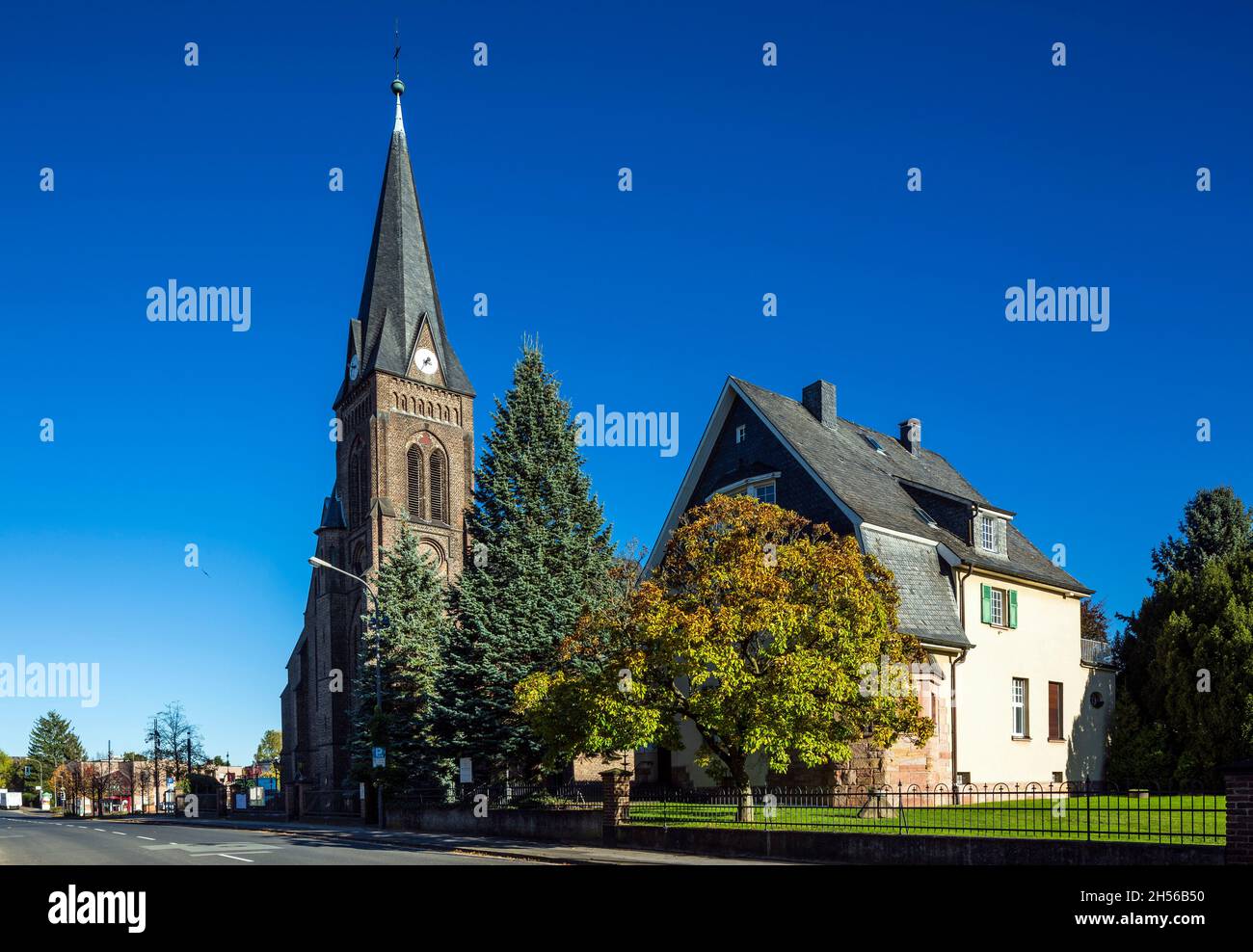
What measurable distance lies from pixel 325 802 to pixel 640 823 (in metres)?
40.3

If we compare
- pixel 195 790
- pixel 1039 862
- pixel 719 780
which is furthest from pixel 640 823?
pixel 195 790

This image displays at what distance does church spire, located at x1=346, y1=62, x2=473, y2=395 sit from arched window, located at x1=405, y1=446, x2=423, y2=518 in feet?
17.0

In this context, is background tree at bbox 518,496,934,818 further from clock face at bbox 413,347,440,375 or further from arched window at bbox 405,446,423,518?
clock face at bbox 413,347,440,375

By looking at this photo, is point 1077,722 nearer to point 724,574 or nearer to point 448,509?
point 724,574

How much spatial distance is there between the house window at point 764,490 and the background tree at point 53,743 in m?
147

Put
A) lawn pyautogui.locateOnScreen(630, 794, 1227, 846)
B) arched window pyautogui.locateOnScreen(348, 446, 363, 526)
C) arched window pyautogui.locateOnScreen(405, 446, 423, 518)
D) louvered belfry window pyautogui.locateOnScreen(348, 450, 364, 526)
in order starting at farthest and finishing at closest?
arched window pyautogui.locateOnScreen(348, 446, 363, 526), louvered belfry window pyautogui.locateOnScreen(348, 450, 364, 526), arched window pyautogui.locateOnScreen(405, 446, 423, 518), lawn pyautogui.locateOnScreen(630, 794, 1227, 846)

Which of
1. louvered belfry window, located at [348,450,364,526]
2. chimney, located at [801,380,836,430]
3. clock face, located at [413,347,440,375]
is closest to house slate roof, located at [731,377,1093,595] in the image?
chimney, located at [801,380,836,430]

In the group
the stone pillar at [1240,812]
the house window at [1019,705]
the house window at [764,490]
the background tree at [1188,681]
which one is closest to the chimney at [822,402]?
the house window at [764,490]

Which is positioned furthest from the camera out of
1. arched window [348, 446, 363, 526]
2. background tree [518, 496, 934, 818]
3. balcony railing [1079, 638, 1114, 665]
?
arched window [348, 446, 363, 526]

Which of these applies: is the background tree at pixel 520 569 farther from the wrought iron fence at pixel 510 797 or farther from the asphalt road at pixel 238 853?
the asphalt road at pixel 238 853

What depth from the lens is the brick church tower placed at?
62.1 metres

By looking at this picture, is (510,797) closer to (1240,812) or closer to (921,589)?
(921,589)

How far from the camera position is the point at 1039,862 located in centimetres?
1545

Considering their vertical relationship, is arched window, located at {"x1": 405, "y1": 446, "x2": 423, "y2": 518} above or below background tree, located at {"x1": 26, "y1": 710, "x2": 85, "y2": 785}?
above
